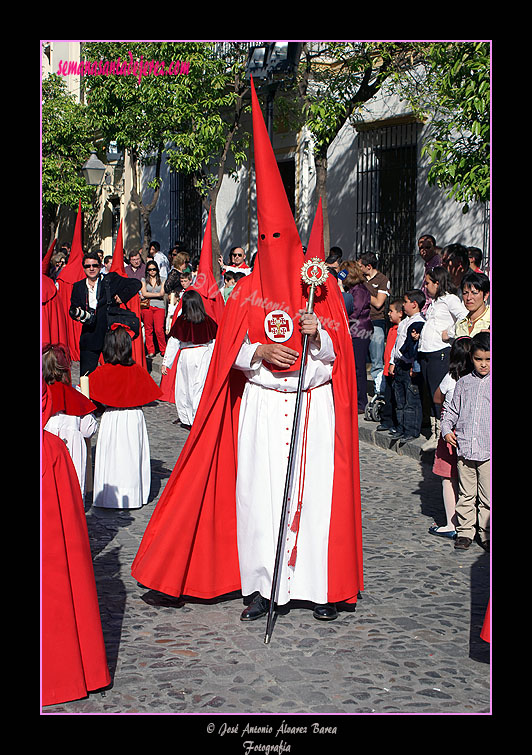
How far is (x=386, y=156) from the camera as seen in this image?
1619 centimetres

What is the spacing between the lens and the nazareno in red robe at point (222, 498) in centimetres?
501

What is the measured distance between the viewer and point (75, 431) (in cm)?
684

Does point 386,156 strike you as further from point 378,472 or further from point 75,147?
point 75,147

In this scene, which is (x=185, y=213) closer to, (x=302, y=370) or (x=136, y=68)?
(x=136, y=68)

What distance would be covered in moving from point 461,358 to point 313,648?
2.71 m

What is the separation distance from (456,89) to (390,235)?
25.4 ft

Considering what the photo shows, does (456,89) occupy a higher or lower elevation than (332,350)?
higher

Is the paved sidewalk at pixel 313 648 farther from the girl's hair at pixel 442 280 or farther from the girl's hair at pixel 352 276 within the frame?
the girl's hair at pixel 352 276

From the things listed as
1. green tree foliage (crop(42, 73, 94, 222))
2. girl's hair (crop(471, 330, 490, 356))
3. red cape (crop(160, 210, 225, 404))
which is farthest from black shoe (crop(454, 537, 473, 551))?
green tree foliage (crop(42, 73, 94, 222))

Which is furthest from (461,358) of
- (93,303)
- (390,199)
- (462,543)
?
(390,199)

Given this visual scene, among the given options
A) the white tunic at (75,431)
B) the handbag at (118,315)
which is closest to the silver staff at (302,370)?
the white tunic at (75,431)

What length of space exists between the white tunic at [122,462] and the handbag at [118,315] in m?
3.27

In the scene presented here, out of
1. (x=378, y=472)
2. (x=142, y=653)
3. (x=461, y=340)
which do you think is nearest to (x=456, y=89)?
(x=461, y=340)

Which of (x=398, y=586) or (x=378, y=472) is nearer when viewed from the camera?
(x=398, y=586)
